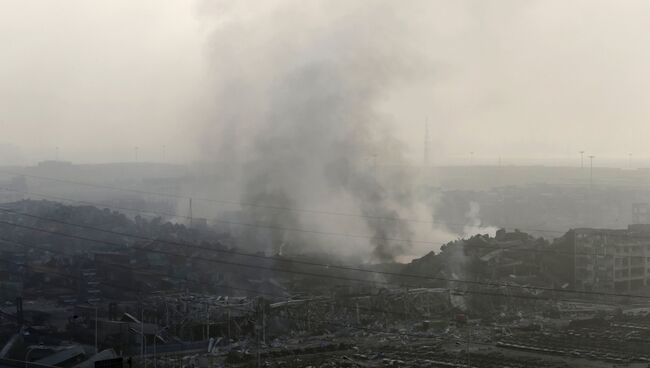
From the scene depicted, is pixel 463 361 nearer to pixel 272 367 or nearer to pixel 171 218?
pixel 272 367

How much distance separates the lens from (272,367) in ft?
47.4

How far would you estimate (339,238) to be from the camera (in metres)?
27.6

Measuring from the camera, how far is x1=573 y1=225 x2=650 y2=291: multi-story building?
23.7 m

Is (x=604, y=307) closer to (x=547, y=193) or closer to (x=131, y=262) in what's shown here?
(x=131, y=262)

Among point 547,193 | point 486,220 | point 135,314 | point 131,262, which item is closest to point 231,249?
point 131,262

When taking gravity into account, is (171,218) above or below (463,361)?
above

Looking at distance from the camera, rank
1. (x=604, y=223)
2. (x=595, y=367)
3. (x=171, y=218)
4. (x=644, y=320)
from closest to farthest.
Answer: (x=595, y=367), (x=644, y=320), (x=171, y=218), (x=604, y=223)

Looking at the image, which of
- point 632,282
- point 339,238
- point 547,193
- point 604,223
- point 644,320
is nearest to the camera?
point 644,320

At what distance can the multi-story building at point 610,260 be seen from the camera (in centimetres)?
2373

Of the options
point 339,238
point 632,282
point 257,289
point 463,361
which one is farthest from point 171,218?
point 463,361

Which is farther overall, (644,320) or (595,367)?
(644,320)

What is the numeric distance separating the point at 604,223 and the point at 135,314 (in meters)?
26.2

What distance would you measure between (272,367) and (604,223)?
27.1 metres

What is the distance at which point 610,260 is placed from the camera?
24125mm
